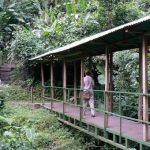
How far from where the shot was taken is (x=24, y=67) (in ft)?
84.0

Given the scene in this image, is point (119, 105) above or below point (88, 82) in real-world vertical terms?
below

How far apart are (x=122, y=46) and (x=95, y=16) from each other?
442 inches

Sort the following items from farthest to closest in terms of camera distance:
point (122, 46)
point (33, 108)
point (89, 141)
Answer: point (33, 108)
point (89, 141)
point (122, 46)

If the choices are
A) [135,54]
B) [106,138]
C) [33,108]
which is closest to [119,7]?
[135,54]

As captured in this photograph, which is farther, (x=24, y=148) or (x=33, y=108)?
(x=33, y=108)

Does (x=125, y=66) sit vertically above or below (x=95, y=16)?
below

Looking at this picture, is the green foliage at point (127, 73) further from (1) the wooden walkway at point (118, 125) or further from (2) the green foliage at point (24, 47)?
(2) the green foliage at point (24, 47)

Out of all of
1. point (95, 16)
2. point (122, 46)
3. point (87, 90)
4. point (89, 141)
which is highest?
point (95, 16)

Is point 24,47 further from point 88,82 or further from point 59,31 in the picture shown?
point 88,82

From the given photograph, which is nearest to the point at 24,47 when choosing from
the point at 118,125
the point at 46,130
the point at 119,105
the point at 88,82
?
the point at 46,130

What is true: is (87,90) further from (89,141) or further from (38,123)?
(38,123)

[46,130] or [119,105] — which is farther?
[46,130]

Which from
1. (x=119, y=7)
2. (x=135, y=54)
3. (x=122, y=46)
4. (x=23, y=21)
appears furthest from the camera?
(x=23, y=21)

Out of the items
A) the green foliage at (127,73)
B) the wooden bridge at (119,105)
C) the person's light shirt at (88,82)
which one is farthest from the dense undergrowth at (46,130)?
the green foliage at (127,73)
